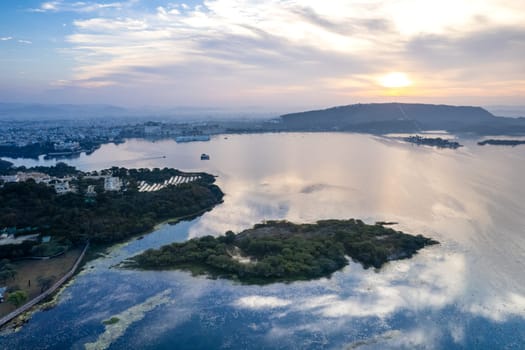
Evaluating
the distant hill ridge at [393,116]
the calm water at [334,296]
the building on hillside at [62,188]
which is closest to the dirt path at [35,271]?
the calm water at [334,296]

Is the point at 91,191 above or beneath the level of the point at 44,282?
above

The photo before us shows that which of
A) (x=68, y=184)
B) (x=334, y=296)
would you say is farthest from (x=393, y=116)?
(x=334, y=296)

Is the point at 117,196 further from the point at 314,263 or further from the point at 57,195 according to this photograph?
the point at 314,263

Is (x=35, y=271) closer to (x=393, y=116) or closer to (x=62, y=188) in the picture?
(x=62, y=188)

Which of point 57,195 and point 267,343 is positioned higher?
point 57,195

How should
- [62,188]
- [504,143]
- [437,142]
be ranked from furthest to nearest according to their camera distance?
[437,142] < [504,143] < [62,188]

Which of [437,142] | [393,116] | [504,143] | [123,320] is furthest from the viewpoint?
[393,116]

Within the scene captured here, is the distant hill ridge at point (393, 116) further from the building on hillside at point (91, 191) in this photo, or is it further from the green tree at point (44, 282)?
the green tree at point (44, 282)

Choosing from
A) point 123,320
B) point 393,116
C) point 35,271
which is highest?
point 393,116

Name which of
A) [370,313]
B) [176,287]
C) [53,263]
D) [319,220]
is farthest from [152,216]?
[370,313]
